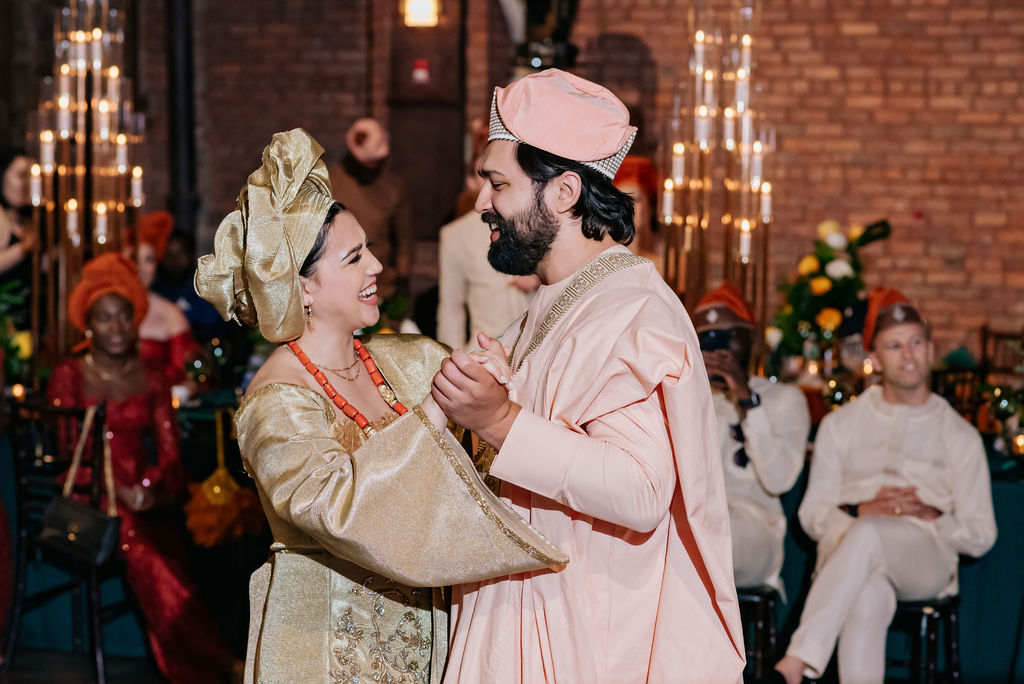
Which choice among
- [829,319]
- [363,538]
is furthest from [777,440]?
[363,538]

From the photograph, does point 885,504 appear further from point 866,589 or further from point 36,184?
point 36,184

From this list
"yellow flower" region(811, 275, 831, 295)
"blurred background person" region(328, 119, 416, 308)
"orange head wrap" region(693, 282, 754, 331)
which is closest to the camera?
"orange head wrap" region(693, 282, 754, 331)

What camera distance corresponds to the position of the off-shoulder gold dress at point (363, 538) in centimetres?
179

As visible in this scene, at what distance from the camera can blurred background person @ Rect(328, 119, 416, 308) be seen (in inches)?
267

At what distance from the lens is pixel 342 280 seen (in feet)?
7.02

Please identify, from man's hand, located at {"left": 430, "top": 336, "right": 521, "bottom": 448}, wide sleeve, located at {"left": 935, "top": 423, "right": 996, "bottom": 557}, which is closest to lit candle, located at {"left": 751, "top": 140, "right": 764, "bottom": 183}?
wide sleeve, located at {"left": 935, "top": 423, "right": 996, "bottom": 557}

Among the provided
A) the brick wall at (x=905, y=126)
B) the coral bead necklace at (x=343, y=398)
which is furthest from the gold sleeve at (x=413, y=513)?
the brick wall at (x=905, y=126)

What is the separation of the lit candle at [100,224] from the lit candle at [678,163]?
288 cm

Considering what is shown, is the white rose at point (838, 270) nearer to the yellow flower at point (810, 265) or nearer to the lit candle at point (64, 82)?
the yellow flower at point (810, 265)

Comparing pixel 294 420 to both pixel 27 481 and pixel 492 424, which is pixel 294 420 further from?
pixel 27 481

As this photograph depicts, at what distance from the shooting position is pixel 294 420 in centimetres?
195

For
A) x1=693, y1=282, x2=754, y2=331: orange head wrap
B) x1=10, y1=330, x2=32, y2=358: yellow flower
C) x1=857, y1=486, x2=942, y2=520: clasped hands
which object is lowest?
x1=857, y1=486, x2=942, y2=520: clasped hands

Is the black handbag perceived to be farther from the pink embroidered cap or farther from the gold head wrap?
the pink embroidered cap

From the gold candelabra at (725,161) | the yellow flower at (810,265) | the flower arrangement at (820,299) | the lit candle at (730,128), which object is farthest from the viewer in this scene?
the yellow flower at (810,265)
